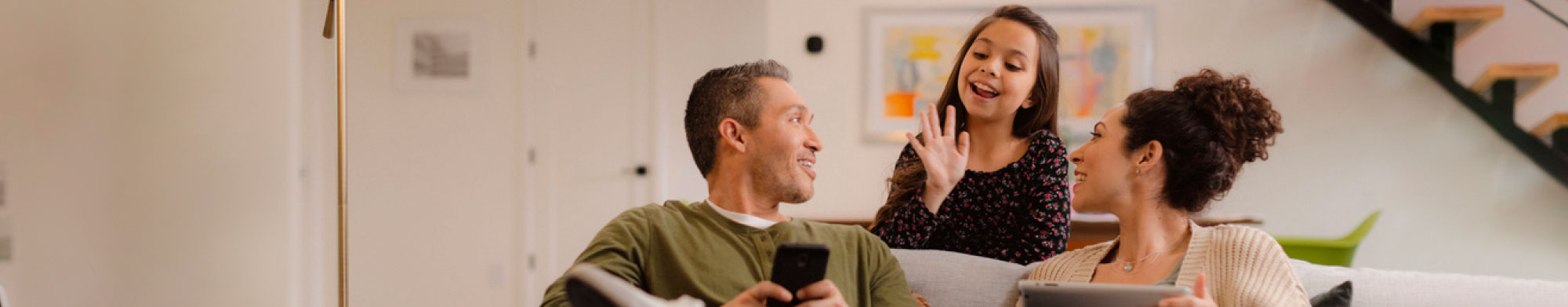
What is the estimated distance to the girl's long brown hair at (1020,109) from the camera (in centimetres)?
223

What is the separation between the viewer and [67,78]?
3.18m

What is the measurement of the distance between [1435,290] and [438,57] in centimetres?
425

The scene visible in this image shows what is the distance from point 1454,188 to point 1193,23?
1.40 m

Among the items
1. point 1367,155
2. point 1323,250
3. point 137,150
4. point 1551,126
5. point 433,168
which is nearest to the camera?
point 137,150

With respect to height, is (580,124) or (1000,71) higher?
(1000,71)

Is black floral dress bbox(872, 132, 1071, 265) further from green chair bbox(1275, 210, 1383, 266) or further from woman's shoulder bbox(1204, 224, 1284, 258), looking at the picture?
green chair bbox(1275, 210, 1383, 266)

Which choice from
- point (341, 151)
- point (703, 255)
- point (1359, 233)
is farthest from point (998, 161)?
point (1359, 233)

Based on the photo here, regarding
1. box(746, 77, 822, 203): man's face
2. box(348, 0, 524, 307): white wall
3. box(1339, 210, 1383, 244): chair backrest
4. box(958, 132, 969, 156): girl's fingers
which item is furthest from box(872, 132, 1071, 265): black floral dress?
box(348, 0, 524, 307): white wall

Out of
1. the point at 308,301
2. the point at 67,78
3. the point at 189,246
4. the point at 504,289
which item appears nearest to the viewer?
the point at 67,78

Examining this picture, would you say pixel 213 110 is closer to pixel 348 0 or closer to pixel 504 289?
pixel 348 0

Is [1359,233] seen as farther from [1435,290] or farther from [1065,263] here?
[1065,263]

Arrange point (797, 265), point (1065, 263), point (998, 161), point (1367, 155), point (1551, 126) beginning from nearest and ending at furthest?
point (797, 265) → point (1065, 263) → point (998, 161) → point (1551, 126) → point (1367, 155)

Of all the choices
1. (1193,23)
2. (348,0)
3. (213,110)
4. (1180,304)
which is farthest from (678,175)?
(1180,304)

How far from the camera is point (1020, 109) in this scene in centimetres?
227
